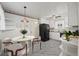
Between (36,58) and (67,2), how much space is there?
3.97 ft

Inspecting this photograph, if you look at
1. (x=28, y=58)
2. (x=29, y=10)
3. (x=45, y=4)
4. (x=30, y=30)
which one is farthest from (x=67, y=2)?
(x=28, y=58)

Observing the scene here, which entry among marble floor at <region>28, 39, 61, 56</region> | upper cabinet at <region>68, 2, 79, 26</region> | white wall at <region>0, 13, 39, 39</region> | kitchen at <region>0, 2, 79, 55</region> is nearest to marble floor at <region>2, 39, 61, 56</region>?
marble floor at <region>28, 39, 61, 56</region>

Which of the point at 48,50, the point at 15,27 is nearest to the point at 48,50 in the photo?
the point at 48,50

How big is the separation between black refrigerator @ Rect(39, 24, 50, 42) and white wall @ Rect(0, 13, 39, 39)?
0.10 meters

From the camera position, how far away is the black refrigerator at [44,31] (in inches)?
76.0

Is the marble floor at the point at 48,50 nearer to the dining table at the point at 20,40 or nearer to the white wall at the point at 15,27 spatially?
the dining table at the point at 20,40

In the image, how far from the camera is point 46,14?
6.26 feet

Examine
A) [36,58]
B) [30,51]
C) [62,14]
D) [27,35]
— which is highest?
[62,14]

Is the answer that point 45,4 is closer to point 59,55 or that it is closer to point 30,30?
point 30,30

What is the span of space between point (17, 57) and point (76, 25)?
4.09ft

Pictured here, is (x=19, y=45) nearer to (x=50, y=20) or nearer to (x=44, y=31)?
(x=44, y=31)

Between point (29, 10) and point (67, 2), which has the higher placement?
point (67, 2)

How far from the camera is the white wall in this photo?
185 cm

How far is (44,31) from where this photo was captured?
A: 1.95 m
